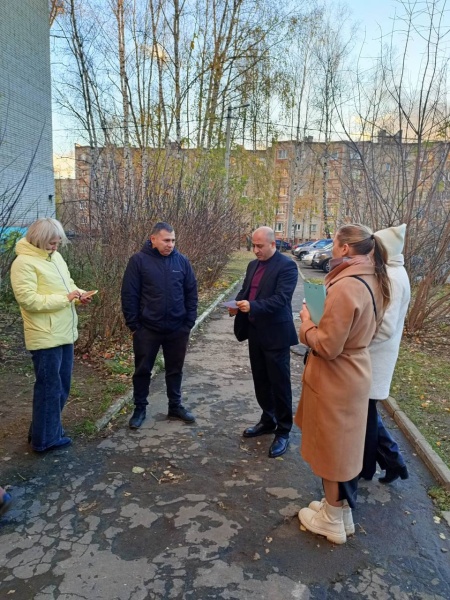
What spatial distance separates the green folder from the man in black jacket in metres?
1.71

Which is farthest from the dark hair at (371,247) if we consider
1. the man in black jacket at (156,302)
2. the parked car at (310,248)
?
the parked car at (310,248)

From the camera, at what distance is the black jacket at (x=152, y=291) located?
4.05 metres

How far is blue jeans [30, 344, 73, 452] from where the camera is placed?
3.43 metres

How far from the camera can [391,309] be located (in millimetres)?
2910

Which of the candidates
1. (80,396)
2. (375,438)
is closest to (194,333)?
(80,396)

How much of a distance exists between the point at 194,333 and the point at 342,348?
20.2 feet

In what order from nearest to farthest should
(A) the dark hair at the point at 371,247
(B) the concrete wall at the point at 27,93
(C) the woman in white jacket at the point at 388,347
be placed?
(A) the dark hair at the point at 371,247 → (C) the woman in white jacket at the point at 388,347 → (B) the concrete wall at the point at 27,93

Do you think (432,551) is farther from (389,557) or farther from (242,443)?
(242,443)

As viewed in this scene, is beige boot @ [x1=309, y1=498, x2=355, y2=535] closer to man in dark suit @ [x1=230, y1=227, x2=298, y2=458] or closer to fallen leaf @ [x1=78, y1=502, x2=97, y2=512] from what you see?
man in dark suit @ [x1=230, y1=227, x2=298, y2=458]

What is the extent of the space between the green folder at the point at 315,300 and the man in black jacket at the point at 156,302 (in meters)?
1.71

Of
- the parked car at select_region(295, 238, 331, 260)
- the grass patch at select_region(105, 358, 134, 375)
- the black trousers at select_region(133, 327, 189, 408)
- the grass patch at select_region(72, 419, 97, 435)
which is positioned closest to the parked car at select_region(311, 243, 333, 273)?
the parked car at select_region(295, 238, 331, 260)

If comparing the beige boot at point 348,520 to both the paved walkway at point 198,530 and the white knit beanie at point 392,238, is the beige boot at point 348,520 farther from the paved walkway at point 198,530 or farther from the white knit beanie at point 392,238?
the white knit beanie at point 392,238

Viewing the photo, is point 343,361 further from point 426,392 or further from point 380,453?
point 426,392

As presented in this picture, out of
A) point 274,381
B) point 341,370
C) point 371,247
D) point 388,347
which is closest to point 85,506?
point 274,381
